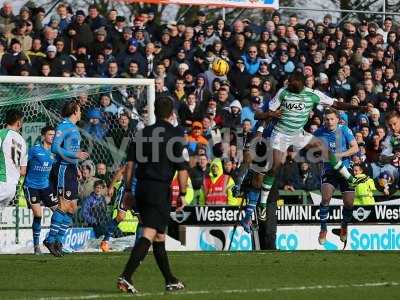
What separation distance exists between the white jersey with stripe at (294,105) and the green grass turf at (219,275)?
205 centimetres

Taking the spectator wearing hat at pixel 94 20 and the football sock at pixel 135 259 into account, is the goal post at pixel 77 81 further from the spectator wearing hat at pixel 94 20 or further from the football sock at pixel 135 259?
the football sock at pixel 135 259

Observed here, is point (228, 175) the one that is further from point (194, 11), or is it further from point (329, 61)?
point (194, 11)

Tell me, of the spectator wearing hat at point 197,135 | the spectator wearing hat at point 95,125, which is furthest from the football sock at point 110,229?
the spectator wearing hat at point 197,135

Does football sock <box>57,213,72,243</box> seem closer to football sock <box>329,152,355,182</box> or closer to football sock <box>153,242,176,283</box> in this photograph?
football sock <box>329,152,355,182</box>

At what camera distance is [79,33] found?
2288 centimetres

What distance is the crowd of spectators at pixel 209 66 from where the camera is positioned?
21859 millimetres

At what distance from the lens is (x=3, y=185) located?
16.4m

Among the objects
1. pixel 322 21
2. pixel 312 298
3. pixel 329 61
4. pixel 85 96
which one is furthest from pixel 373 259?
pixel 322 21

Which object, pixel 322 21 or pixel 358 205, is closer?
pixel 358 205

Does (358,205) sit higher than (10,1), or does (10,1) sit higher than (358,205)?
(10,1)

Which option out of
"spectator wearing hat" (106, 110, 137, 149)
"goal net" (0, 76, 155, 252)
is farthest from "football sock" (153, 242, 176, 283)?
"spectator wearing hat" (106, 110, 137, 149)

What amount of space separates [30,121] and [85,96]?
116 centimetres

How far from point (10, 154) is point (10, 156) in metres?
0.03

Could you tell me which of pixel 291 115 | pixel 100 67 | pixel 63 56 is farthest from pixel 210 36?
pixel 291 115
